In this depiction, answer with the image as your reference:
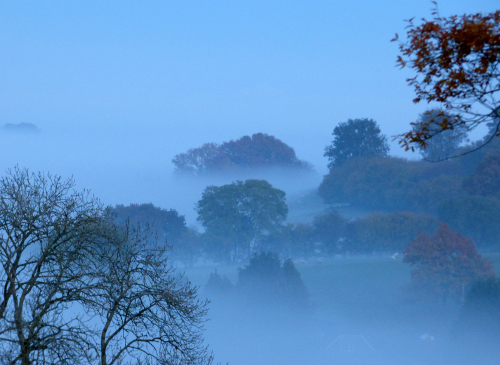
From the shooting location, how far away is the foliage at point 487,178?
50906 millimetres

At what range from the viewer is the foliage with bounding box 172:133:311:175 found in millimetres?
81688

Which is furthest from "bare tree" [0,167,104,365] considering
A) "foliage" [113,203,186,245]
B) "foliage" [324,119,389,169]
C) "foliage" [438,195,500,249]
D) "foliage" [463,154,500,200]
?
"foliage" [324,119,389,169]

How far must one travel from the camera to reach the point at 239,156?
84.2 m

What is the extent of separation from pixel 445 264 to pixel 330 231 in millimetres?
16334

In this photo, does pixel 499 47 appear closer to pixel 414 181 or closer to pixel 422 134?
pixel 422 134

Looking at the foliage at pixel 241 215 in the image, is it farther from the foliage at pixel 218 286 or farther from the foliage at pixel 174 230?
the foliage at pixel 218 286

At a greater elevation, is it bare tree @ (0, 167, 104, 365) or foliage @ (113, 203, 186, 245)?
foliage @ (113, 203, 186, 245)

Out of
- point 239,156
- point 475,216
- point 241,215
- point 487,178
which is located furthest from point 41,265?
point 239,156

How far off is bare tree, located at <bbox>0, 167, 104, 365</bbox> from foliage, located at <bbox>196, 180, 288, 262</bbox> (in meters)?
46.5

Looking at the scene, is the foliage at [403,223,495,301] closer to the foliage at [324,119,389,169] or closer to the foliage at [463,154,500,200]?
the foliage at [463,154,500,200]

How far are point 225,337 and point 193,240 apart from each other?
49.7 ft

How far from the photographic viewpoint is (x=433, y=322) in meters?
39.2

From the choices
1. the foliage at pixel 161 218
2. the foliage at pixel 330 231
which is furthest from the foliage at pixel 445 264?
the foliage at pixel 161 218

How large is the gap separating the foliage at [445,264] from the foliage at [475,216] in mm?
8241
